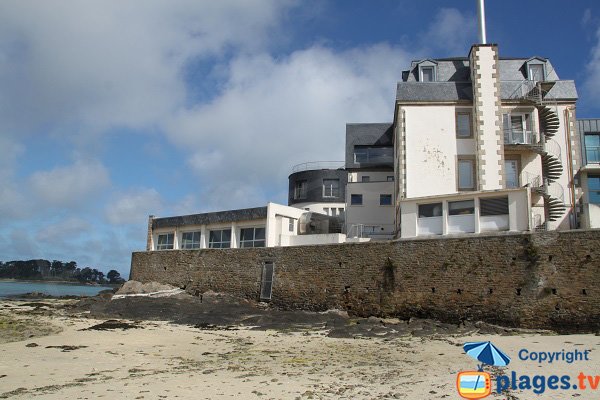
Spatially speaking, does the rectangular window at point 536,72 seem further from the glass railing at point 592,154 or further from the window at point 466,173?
the window at point 466,173

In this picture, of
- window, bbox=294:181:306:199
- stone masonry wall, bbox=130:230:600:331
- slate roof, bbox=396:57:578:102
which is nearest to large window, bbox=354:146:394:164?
slate roof, bbox=396:57:578:102

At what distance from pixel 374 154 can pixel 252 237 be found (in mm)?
10698

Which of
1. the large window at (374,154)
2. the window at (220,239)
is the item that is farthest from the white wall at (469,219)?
the window at (220,239)

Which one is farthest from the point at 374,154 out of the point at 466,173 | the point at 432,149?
the point at 466,173

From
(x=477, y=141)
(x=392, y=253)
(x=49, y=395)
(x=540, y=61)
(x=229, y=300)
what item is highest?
(x=540, y=61)

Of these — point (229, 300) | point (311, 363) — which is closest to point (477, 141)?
point (229, 300)

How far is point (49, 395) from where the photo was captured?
33.0 feet

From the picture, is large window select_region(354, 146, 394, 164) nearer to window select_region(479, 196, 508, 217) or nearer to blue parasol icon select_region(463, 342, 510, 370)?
window select_region(479, 196, 508, 217)

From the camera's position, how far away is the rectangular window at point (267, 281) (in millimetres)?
25884

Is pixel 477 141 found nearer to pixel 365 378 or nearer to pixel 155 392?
pixel 365 378

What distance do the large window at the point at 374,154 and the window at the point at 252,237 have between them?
9.33 metres

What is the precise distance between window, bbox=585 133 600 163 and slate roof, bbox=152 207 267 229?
62.8 ft

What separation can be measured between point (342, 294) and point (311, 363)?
10002 millimetres

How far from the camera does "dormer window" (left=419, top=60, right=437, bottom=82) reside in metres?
30.0
